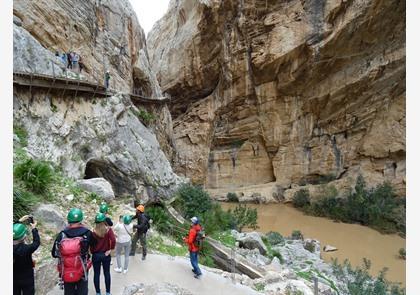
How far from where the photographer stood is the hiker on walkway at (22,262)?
293 centimetres

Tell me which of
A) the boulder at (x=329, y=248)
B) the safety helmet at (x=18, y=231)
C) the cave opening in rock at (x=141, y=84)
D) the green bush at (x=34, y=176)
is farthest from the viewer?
the cave opening in rock at (x=141, y=84)

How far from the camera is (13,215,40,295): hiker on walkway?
9.61 ft

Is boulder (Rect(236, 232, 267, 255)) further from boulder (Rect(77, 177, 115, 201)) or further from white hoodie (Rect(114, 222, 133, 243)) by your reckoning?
white hoodie (Rect(114, 222, 133, 243))

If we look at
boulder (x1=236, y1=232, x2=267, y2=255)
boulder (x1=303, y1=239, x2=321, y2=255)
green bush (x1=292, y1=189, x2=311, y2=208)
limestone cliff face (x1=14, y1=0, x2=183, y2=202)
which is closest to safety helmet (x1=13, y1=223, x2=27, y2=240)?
limestone cliff face (x1=14, y1=0, x2=183, y2=202)

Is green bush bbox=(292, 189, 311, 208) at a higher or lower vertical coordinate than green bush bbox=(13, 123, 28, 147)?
lower

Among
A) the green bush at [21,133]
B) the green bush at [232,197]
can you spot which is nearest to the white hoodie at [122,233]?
the green bush at [21,133]

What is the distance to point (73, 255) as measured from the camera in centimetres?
321

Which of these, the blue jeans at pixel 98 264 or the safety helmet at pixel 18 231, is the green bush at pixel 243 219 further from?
the safety helmet at pixel 18 231

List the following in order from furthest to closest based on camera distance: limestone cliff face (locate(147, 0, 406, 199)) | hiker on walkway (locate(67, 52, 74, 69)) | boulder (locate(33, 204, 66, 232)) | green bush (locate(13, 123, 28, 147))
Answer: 1. limestone cliff face (locate(147, 0, 406, 199))
2. hiker on walkway (locate(67, 52, 74, 69))
3. green bush (locate(13, 123, 28, 147))
4. boulder (locate(33, 204, 66, 232))

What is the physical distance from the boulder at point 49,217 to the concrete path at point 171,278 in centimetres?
123

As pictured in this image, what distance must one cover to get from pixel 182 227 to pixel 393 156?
18.1 metres

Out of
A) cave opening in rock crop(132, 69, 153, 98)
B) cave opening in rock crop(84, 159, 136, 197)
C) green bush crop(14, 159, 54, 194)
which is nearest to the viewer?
green bush crop(14, 159, 54, 194)

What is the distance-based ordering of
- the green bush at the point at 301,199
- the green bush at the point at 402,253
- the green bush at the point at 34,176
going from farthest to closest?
the green bush at the point at 301,199 < the green bush at the point at 402,253 < the green bush at the point at 34,176

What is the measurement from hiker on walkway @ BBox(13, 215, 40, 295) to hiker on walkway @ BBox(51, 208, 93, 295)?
27cm
